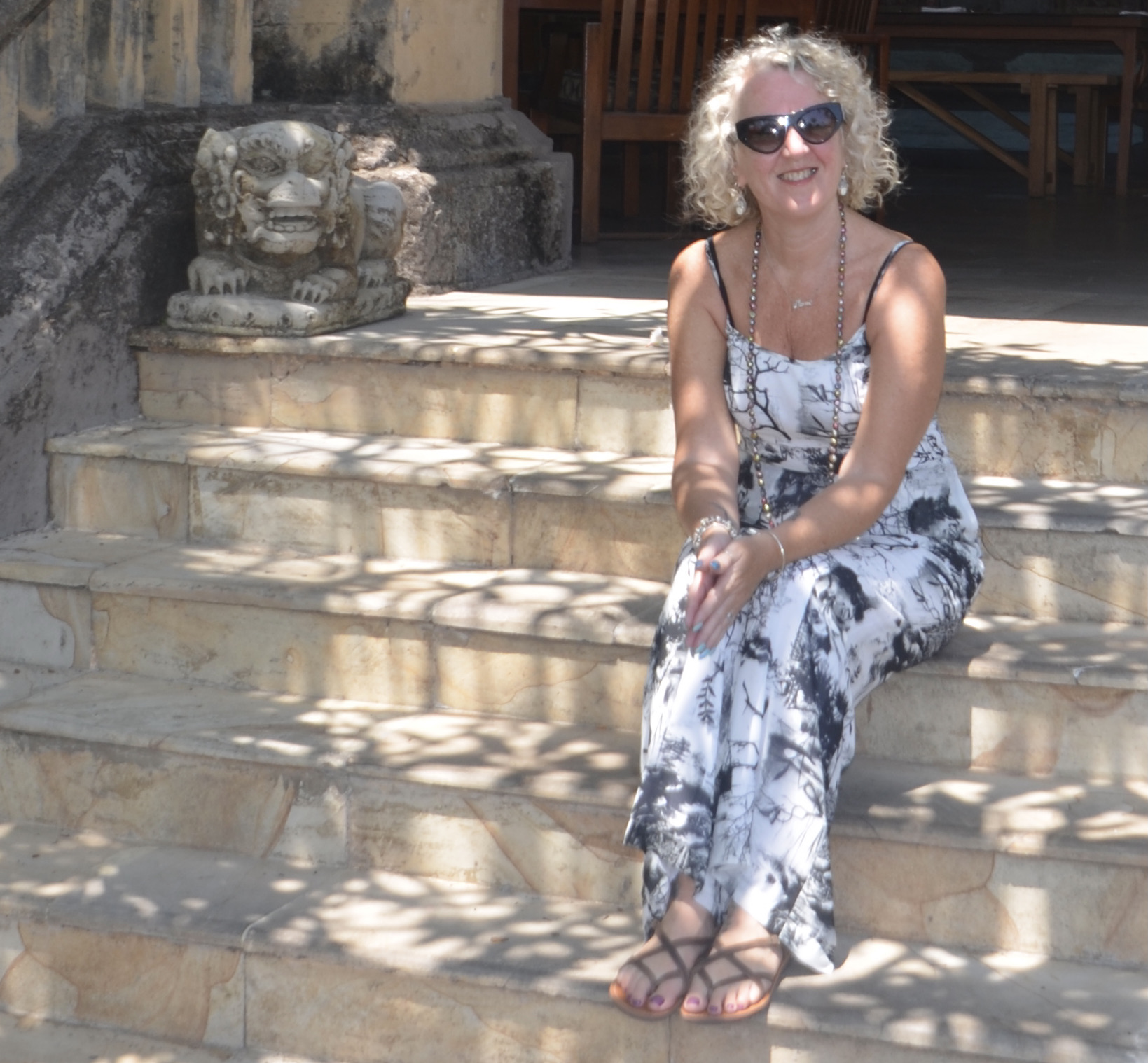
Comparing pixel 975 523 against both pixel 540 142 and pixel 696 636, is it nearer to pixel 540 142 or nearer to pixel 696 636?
pixel 696 636

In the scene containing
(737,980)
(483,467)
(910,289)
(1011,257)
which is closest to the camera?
(737,980)

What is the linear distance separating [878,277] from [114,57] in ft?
7.66

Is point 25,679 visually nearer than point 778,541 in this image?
No

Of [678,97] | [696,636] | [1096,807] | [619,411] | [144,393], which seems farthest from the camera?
[678,97]

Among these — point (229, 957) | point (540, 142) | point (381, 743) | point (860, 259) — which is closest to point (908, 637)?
point (860, 259)

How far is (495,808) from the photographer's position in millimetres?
3020

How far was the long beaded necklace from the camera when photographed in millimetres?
3010

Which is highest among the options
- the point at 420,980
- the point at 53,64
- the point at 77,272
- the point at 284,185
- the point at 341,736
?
the point at 53,64

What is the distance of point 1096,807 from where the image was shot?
286cm

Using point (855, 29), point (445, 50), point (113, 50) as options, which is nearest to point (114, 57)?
point (113, 50)

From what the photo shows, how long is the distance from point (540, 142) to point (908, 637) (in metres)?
3.34

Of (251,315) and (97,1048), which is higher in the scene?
(251,315)

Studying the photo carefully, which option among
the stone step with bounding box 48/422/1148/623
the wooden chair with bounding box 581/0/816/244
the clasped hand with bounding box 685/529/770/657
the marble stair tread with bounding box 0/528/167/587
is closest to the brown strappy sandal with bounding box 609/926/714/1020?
the clasped hand with bounding box 685/529/770/657

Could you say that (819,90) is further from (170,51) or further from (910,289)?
(170,51)
